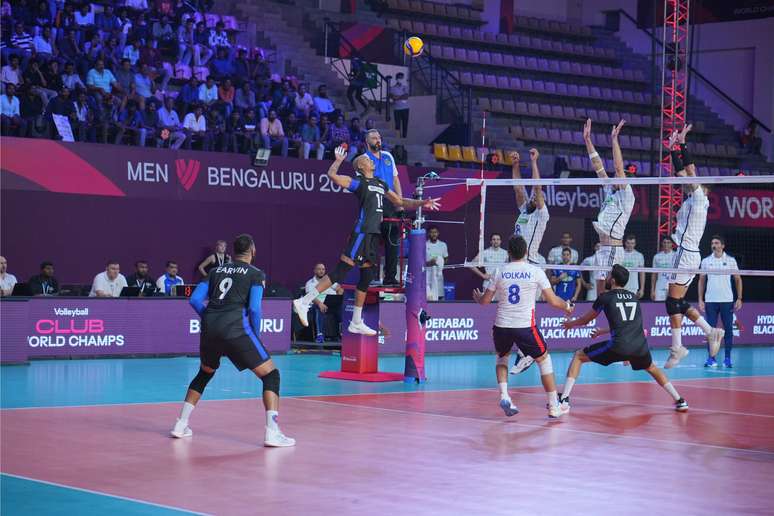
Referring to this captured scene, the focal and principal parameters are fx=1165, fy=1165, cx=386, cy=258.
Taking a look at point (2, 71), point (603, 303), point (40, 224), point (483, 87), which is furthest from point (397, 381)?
point (483, 87)

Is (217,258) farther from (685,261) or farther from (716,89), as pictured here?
(716,89)

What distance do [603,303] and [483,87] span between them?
22383 millimetres

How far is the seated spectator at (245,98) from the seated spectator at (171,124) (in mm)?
1793

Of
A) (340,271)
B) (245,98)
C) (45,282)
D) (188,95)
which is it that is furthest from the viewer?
(245,98)

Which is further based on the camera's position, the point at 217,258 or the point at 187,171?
the point at 187,171

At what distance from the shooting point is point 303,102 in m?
27.4

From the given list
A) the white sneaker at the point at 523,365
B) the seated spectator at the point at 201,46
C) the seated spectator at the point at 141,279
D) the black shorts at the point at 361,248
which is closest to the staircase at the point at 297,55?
the seated spectator at the point at 201,46

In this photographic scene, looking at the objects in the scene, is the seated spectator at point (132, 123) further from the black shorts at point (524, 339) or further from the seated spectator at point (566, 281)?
the black shorts at point (524, 339)

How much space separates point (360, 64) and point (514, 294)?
19661 millimetres

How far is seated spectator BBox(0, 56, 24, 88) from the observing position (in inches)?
874

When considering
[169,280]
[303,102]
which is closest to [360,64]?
[303,102]

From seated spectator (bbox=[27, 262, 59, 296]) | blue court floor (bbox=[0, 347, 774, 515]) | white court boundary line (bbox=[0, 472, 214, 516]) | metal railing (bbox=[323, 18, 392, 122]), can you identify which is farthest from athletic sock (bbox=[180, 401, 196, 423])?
metal railing (bbox=[323, 18, 392, 122])

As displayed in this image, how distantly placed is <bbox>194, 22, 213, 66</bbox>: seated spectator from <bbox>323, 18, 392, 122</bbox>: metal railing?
518 cm

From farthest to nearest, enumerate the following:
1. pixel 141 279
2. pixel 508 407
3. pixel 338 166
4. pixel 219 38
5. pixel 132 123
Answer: pixel 219 38, pixel 132 123, pixel 141 279, pixel 338 166, pixel 508 407
